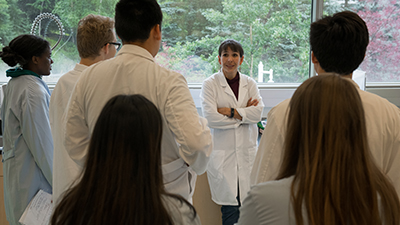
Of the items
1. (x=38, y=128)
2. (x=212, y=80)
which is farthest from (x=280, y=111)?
(x=212, y=80)

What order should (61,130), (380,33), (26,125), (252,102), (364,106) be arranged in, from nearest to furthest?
(364,106) → (61,130) → (26,125) → (252,102) → (380,33)

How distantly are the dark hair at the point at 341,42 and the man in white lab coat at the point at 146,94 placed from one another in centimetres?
51

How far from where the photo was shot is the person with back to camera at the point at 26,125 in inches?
70.8

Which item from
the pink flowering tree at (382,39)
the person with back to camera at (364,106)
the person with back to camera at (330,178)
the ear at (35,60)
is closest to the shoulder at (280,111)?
the person with back to camera at (364,106)

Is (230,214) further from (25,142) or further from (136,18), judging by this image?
(136,18)

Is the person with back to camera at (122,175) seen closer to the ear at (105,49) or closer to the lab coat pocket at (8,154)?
the ear at (105,49)

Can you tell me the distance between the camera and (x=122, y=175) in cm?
77

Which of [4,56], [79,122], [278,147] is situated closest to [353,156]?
[278,147]

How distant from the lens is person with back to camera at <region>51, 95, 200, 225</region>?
2.51 feet

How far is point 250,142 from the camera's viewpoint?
2.57 meters

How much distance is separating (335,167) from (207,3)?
9.28 feet

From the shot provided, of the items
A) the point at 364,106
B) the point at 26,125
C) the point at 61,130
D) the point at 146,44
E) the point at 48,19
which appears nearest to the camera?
the point at 364,106

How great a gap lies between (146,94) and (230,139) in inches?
55.8

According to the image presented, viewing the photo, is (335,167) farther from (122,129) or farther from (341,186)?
(122,129)
